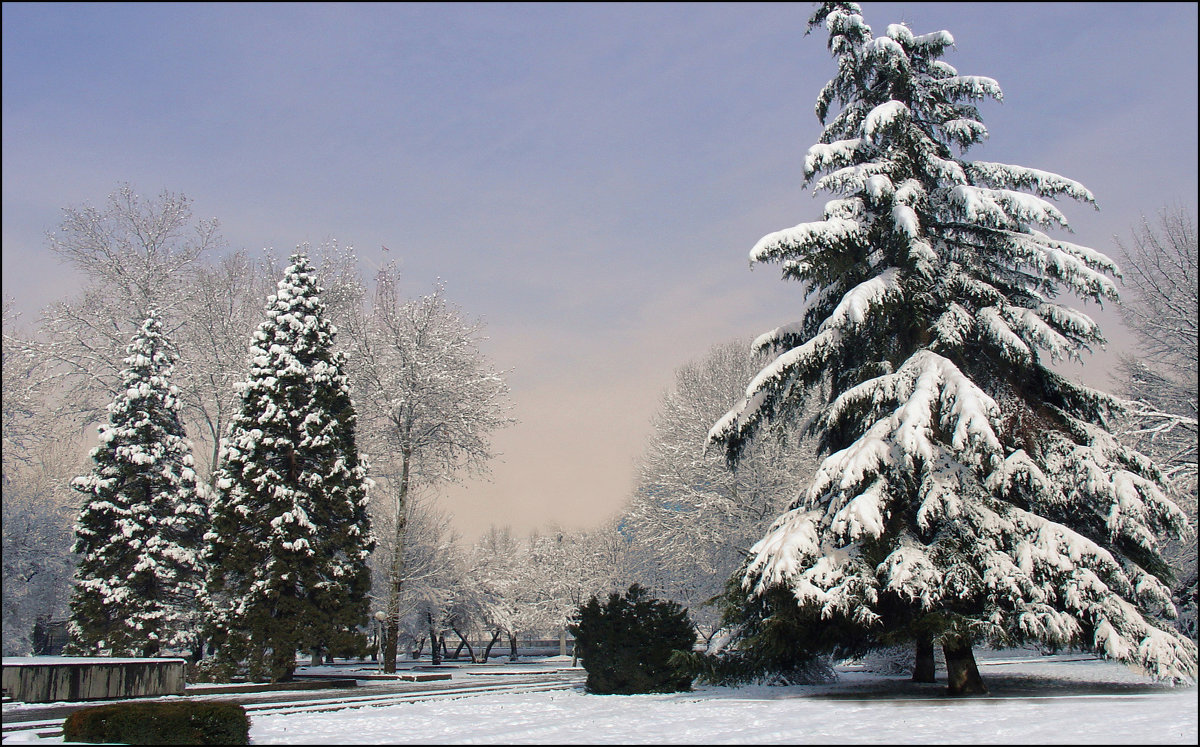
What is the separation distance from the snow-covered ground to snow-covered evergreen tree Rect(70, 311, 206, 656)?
14258mm

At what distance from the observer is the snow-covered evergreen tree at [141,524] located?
24.7 meters

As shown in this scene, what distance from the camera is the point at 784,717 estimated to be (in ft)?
34.7

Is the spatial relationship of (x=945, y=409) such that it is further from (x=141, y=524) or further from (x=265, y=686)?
(x=141, y=524)

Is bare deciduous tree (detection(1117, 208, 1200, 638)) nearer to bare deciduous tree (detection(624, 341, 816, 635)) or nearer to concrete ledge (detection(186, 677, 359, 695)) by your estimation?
bare deciduous tree (detection(624, 341, 816, 635))

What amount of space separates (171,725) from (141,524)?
61.6ft

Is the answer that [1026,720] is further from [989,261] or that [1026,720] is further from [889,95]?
[889,95]

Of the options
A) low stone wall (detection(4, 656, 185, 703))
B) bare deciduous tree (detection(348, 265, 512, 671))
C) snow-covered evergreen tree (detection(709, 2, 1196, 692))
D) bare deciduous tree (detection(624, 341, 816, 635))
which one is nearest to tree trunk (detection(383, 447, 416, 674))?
bare deciduous tree (detection(348, 265, 512, 671))

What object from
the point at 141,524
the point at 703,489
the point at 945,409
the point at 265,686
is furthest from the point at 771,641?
the point at 141,524

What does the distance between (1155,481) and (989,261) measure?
471cm

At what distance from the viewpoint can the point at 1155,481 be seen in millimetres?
Result: 14234

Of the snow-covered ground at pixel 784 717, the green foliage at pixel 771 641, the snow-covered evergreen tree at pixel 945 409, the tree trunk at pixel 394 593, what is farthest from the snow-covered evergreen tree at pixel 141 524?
the snow-covered evergreen tree at pixel 945 409

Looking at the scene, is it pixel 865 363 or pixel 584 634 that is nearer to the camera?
pixel 865 363

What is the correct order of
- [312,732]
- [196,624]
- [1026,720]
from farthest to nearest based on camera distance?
1. [196,624]
2. [312,732]
3. [1026,720]

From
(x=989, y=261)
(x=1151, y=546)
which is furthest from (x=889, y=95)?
(x=1151, y=546)
